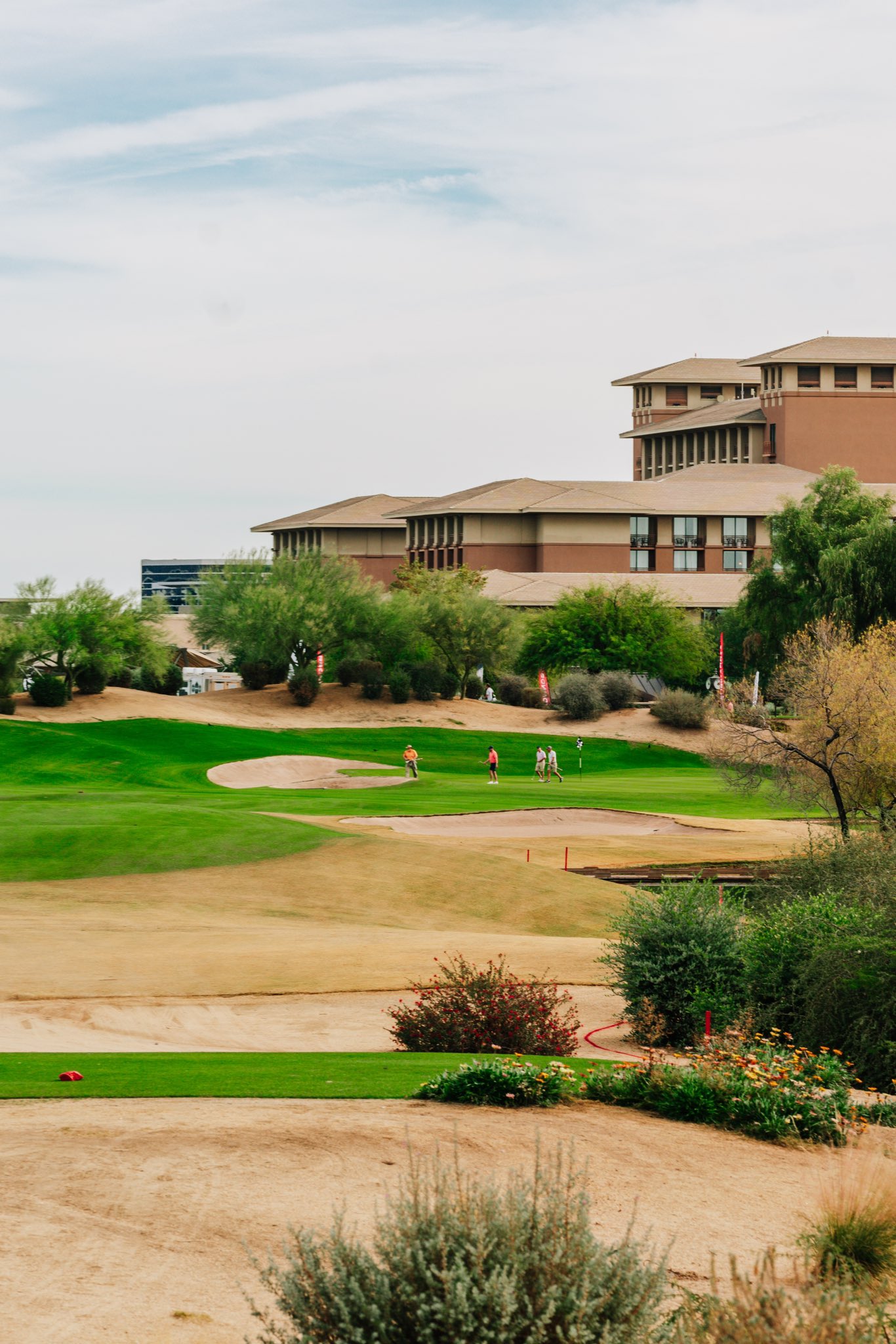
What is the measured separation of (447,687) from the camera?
78000 millimetres

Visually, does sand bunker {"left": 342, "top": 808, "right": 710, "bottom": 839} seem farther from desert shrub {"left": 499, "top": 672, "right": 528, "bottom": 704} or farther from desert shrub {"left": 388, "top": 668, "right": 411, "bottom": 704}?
desert shrub {"left": 499, "top": 672, "right": 528, "bottom": 704}

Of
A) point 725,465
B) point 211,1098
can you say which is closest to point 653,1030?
point 211,1098

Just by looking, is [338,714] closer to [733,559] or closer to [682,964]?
[733,559]

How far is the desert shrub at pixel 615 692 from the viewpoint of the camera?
7488cm

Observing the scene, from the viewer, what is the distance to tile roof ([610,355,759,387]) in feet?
523

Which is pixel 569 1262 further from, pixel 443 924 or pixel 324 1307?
pixel 443 924

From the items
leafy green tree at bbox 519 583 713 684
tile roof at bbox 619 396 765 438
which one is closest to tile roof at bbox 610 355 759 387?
tile roof at bbox 619 396 765 438

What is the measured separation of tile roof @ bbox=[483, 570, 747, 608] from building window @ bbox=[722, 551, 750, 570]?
5.19m

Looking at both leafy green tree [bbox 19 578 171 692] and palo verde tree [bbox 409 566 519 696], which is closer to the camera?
leafy green tree [bbox 19 578 171 692]

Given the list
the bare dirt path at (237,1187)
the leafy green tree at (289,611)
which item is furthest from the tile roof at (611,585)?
the bare dirt path at (237,1187)

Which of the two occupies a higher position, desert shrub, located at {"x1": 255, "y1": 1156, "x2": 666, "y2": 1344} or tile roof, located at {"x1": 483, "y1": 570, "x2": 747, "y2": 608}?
tile roof, located at {"x1": 483, "y1": 570, "x2": 747, "y2": 608}

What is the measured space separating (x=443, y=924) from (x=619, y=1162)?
1861cm

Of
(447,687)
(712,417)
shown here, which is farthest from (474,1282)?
(712,417)

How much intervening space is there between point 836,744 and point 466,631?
46.5m
